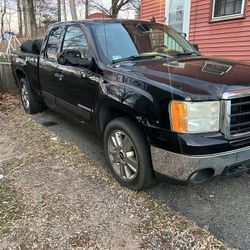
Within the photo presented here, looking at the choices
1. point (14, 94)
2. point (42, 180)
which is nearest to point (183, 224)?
point (42, 180)

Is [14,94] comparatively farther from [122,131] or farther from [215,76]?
[215,76]

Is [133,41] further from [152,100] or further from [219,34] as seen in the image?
[219,34]

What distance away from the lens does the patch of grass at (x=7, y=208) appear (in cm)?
277

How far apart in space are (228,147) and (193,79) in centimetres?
66

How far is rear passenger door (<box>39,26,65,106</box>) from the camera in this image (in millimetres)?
4582

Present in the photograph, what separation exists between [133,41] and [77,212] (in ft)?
7.05

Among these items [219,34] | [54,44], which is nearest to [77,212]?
[54,44]

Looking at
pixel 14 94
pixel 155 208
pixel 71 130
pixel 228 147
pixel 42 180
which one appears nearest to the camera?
pixel 228 147

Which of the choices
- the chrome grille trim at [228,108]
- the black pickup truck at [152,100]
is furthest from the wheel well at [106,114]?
the chrome grille trim at [228,108]

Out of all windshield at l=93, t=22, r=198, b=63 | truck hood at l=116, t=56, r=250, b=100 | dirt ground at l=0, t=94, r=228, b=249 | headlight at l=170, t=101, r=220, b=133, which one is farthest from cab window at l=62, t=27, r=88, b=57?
headlight at l=170, t=101, r=220, b=133

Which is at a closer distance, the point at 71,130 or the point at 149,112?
the point at 149,112

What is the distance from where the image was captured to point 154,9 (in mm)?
10781

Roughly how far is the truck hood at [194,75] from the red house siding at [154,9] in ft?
24.4

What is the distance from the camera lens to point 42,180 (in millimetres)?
3590
